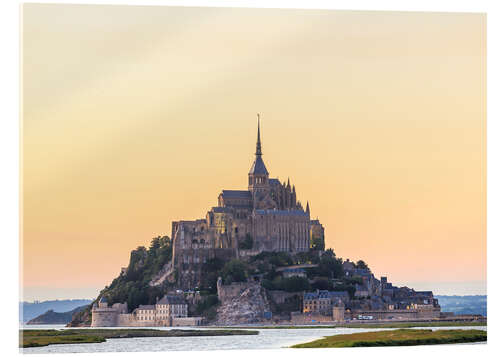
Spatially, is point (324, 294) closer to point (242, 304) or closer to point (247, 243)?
point (242, 304)

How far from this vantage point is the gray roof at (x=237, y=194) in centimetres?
8262

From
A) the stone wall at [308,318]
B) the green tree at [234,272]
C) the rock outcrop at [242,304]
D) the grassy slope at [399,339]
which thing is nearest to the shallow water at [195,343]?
the grassy slope at [399,339]

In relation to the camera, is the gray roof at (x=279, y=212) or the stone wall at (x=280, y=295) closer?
the stone wall at (x=280, y=295)

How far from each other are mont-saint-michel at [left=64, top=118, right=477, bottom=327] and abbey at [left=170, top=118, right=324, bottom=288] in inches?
2.3

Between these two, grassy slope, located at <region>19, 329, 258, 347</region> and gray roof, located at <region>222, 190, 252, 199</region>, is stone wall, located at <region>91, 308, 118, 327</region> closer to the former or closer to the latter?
grassy slope, located at <region>19, 329, 258, 347</region>

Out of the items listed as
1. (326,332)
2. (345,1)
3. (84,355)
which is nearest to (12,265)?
(84,355)

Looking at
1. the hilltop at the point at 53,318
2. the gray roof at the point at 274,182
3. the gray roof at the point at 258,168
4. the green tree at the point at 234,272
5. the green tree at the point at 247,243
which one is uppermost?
the gray roof at the point at 258,168

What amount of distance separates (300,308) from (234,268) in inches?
184

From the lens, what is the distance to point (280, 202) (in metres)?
84.3

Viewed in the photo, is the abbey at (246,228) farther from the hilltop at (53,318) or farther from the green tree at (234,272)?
the hilltop at (53,318)

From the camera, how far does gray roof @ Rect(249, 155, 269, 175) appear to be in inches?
3322

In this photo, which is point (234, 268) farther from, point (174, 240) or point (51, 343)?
point (51, 343)

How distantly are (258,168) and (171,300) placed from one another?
1229 centimetres

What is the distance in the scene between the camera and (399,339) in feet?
172
